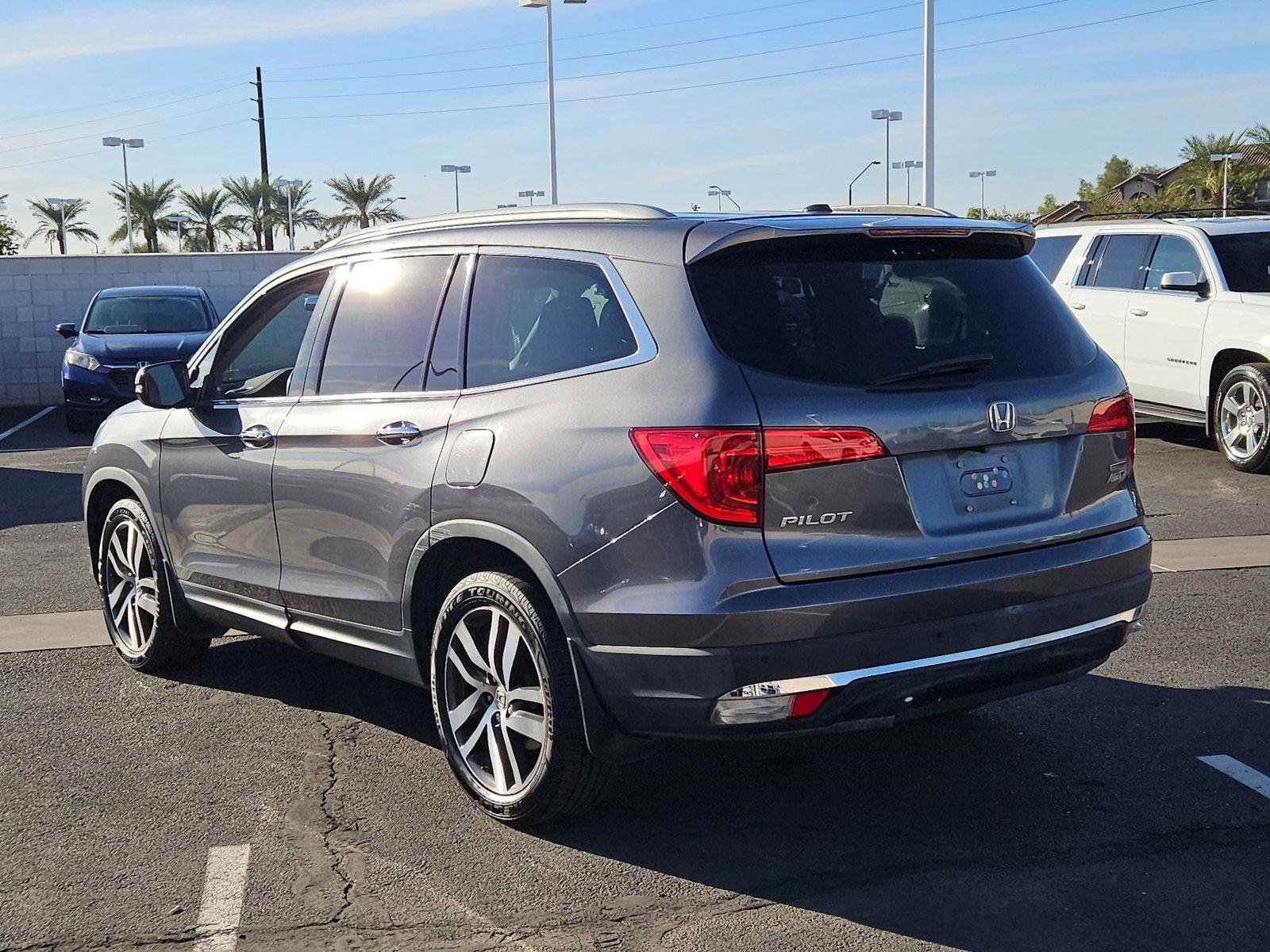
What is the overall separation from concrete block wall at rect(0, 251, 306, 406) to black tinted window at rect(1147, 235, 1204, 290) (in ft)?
45.2

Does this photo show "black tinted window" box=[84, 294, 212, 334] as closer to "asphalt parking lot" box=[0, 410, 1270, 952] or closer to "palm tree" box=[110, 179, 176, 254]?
"asphalt parking lot" box=[0, 410, 1270, 952]

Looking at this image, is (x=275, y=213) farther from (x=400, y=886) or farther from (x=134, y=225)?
(x=400, y=886)

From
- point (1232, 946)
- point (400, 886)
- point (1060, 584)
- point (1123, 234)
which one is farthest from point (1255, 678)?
point (1123, 234)

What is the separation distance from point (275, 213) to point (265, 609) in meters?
52.9

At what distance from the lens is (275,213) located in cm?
5547

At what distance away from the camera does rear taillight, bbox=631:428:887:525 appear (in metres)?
3.57

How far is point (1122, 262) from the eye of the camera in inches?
483

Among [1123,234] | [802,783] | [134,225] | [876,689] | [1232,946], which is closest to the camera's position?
[1232,946]

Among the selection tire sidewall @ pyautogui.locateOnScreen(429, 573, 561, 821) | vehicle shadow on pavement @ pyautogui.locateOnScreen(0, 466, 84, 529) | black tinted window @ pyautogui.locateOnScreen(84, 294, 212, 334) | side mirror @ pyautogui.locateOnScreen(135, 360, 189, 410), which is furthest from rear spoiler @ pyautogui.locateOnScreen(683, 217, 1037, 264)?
black tinted window @ pyautogui.locateOnScreen(84, 294, 212, 334)

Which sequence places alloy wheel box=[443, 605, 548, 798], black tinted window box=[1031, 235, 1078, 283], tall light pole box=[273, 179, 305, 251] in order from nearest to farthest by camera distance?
alloy wheel box=[443, 605, 548, 798], black tinted window box=[1031, 235, 1078, 283], tall light pole box=[273, 179, 305, 251]

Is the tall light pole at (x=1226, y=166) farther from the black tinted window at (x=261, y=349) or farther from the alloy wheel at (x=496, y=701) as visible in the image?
the alloy wheel at (x=496, y=701)

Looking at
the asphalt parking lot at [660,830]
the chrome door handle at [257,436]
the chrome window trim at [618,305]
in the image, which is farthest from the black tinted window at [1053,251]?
the chrome window trim at [618,305]

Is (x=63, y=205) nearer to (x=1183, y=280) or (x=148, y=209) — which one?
(x=148, y=209)

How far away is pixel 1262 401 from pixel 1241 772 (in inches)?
262
